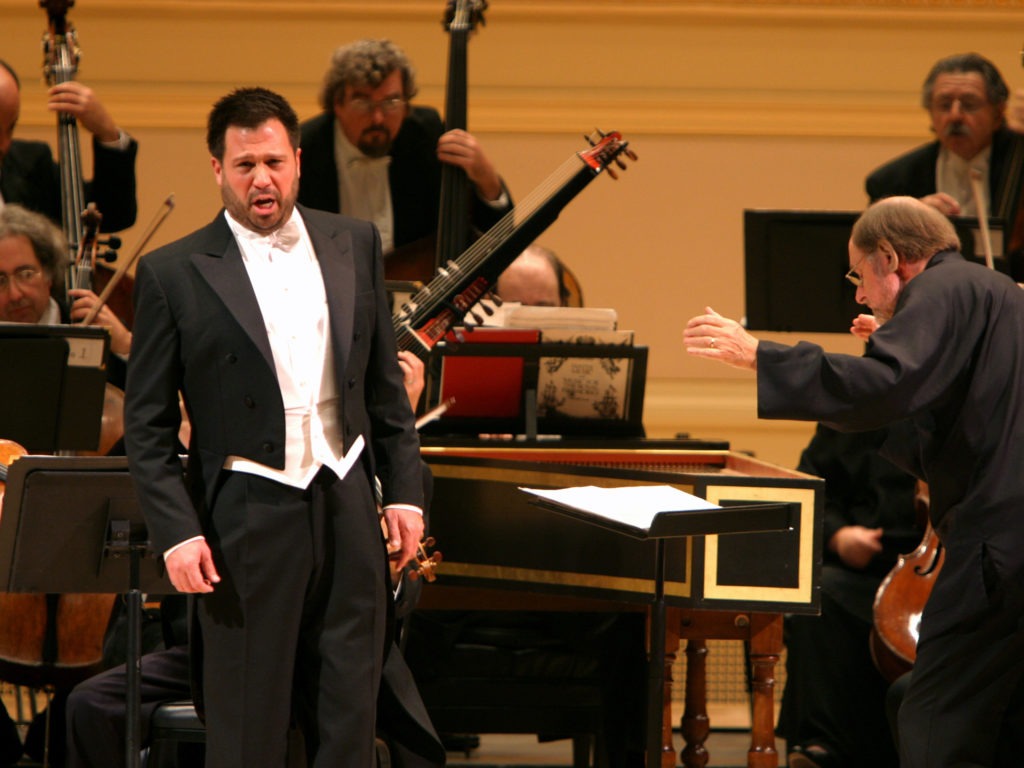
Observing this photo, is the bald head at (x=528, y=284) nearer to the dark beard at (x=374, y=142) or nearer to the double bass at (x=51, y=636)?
the dark beard at (x=374, y=142)

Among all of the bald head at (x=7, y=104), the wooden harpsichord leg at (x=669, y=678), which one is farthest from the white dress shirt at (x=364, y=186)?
the wooden harpsichord leg at (x=669, y=678)

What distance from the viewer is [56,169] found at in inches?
161

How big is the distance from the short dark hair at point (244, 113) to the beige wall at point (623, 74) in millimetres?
2611

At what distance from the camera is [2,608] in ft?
10.6

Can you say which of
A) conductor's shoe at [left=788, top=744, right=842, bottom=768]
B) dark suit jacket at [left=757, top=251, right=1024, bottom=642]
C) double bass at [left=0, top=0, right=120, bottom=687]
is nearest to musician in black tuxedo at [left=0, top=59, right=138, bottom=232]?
double bass at [left=0, top=0, right=120, bottom=687]

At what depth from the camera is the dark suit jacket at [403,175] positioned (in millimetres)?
4066

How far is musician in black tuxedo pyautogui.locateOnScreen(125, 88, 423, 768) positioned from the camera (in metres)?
2.22

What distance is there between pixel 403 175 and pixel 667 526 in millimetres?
1909

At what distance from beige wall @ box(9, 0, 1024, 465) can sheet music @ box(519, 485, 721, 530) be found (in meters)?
2.24

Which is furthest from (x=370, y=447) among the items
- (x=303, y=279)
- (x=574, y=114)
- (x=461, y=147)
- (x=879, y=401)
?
(x=574, y=114)

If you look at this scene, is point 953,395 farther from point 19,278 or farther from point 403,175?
point 19,278

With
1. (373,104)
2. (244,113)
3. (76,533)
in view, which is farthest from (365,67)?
(76,533)

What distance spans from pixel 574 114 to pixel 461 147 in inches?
43.3

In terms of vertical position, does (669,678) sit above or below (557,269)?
below
